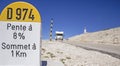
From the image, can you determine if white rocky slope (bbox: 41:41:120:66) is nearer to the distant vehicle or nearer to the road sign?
the road sign

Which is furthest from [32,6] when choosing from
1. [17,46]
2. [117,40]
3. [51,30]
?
[117,40]

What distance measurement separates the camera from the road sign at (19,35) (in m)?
6.87

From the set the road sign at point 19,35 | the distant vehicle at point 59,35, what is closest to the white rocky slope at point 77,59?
the road sign at point 19,35

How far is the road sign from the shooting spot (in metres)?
6.87

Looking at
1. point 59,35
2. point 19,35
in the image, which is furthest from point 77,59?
point 59,35

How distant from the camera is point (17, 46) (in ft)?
22.6

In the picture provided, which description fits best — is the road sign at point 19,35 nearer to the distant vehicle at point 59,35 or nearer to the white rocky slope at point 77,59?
the white rocky slope at point 77,59

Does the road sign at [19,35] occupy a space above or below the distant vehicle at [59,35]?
below

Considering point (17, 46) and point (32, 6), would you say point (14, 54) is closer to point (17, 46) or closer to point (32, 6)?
point (17, 46)

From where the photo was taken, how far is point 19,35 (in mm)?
6891

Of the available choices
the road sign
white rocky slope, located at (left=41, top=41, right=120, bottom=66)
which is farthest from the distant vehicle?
the road sign

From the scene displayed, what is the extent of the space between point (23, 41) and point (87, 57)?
6.40 meters

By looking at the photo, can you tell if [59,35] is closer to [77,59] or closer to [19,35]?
[77,59]

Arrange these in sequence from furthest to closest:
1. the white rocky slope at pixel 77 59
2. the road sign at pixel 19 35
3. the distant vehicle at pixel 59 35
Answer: the distant vehicle at pixel 59 35, the white rocky slope at pixel 77 59, the road sign at pixel 19 35
